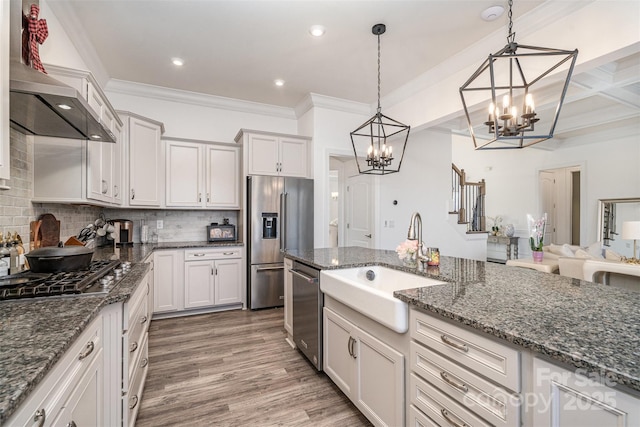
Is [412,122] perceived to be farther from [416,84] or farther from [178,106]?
[178,106]

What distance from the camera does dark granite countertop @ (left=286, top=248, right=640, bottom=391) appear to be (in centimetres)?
77

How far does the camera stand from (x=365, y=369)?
1.71 metres

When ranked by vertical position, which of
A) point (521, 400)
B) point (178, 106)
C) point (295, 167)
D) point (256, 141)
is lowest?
point (521, 400)

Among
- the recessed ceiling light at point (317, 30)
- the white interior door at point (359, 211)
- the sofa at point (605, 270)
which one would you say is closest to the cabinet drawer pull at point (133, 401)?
the recessed ceiling light at point (317, 30)

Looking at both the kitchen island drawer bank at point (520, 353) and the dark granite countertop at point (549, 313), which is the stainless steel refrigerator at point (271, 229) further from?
the kitchen island drawer bank at point (520, 353)

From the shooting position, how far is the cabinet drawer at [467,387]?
957 mm

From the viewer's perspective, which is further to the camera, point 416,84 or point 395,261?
point 416,84

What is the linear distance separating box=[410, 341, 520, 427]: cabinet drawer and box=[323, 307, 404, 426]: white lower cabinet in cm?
16

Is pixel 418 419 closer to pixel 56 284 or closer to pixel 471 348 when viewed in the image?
pixel 471 348

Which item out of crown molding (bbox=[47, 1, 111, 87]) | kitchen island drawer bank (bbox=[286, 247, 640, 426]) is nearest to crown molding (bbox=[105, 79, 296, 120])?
crown molding (bbox=[47, 1, 111, 87])

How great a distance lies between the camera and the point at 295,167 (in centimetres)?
425

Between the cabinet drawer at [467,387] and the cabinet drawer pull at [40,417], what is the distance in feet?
4.28

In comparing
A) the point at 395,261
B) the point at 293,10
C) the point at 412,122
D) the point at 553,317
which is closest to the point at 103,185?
the point at 293,10

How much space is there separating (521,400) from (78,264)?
2.22 meters
